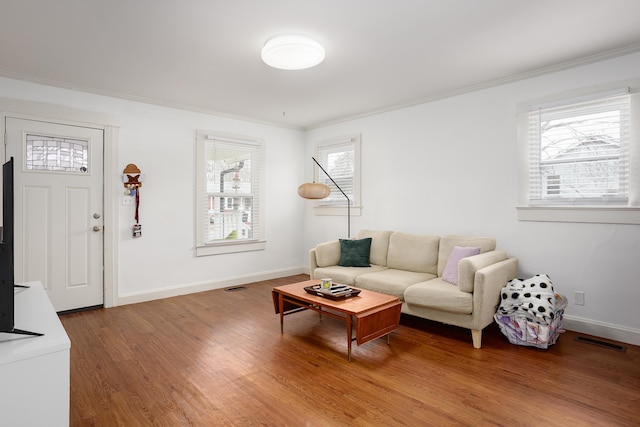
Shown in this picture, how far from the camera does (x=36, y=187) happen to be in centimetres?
370

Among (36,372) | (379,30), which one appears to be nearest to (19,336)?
(36,372)

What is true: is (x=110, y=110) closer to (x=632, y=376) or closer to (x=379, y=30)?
(x=379, y=30)

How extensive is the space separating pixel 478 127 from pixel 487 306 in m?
1.96

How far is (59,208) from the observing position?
3824 millimetres

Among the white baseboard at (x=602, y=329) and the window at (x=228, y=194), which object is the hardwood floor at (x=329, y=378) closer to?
the white baseboard at (x=602, y=329)

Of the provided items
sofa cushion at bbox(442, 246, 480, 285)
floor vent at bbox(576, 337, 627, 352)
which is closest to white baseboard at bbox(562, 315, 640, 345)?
floor vent at bbox(576, 337, 627, 352)

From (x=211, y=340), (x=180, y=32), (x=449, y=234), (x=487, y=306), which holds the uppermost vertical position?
(x=180, y=32)

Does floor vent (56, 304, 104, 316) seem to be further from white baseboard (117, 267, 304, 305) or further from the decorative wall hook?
the decorative wall hook

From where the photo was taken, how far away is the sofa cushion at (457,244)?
142 inches

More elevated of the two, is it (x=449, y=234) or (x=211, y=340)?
(x=449, y=234)

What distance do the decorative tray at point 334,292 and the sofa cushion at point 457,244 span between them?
1143mm

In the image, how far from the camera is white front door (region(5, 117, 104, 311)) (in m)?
3.63

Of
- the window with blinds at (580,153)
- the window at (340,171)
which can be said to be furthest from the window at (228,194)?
the window with blinds at (580,153)

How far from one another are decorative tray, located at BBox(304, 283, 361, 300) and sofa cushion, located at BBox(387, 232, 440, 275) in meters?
1.11
